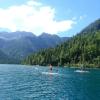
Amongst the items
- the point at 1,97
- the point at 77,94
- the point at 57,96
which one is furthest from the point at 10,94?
the point at 77,94

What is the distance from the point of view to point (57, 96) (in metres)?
76.6

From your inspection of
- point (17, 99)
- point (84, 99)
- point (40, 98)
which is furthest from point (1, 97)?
point (84, 99)

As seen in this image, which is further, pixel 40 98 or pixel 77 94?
pixel 77 94

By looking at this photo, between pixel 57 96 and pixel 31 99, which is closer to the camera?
pixel 31 99

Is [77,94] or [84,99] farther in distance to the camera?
[77,94]

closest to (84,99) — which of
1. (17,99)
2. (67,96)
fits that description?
(67,96)

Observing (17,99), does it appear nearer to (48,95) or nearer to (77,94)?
(48,95)

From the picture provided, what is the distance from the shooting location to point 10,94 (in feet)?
249

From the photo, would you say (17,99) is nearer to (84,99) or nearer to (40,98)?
(40,98)

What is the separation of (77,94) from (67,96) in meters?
4.99

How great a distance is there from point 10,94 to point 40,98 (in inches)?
335

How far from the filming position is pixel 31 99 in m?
69.8

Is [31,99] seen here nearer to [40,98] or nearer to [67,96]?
[40,98]

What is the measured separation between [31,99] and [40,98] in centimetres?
344
